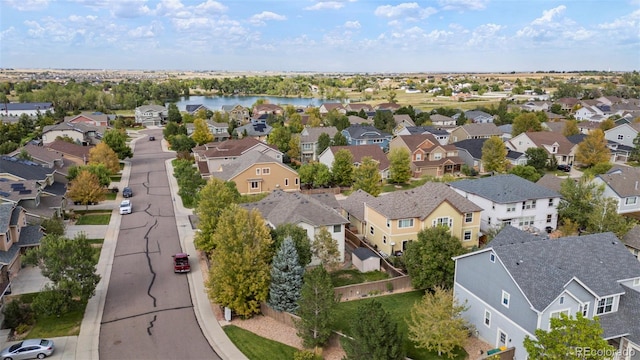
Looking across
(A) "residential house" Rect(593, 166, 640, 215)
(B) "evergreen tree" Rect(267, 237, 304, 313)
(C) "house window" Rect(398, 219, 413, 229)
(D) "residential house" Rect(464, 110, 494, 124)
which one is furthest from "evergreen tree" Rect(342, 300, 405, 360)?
(D) "residential house" Rect(464, 110, 494, 124)

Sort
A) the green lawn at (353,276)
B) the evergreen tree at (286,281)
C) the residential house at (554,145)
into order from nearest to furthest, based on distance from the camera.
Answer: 1. the evergreen tree at (286,281)
2. the green lawn at (353,276)
3. the residential house at (554,145)

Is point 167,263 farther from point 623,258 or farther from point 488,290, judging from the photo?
point 623,258

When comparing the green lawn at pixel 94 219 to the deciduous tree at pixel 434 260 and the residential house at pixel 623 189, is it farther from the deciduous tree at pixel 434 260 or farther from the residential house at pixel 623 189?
the residential house at pixel 623 189

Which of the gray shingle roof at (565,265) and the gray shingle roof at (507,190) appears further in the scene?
the gray shingle roof at (507,190)

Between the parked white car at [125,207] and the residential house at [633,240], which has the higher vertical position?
the residential house at [633,240]

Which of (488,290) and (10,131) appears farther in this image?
(10,131)

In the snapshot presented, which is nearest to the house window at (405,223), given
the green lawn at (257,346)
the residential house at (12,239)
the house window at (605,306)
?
the green lawn at (257,346)

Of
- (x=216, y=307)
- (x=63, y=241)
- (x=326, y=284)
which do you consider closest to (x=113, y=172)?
(x=63, y=241)
